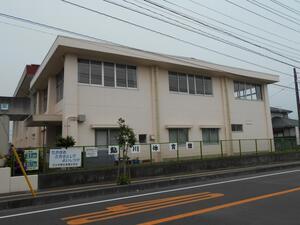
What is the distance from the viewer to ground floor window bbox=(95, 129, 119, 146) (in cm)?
1932

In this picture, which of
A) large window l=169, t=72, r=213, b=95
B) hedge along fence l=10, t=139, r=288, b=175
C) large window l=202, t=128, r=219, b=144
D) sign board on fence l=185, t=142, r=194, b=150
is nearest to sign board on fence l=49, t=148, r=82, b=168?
hedge along fence l=10, t=139, r=288, b=175

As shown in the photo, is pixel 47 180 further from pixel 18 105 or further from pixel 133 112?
pixel 18 105

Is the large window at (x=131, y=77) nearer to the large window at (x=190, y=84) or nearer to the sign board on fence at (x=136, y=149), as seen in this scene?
the large window at (x=190, y=84)

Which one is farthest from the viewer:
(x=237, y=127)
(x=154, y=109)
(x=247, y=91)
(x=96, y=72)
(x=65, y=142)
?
(x=247, y=91)

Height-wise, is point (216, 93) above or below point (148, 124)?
above

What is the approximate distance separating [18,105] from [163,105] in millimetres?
10973

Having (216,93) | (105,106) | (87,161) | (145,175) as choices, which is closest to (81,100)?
(105,106)

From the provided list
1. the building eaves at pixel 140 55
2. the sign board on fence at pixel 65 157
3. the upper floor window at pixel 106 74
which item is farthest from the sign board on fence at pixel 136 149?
the building eaves at pixel 140 55

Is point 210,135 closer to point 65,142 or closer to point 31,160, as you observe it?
point 65,142

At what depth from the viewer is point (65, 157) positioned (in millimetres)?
14734

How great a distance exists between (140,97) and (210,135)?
22.3 ft

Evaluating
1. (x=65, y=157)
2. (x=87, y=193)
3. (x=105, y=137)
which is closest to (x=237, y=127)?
(x=105, y=137)

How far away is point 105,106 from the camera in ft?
64.9

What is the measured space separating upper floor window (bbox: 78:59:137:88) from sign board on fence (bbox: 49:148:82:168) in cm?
563
